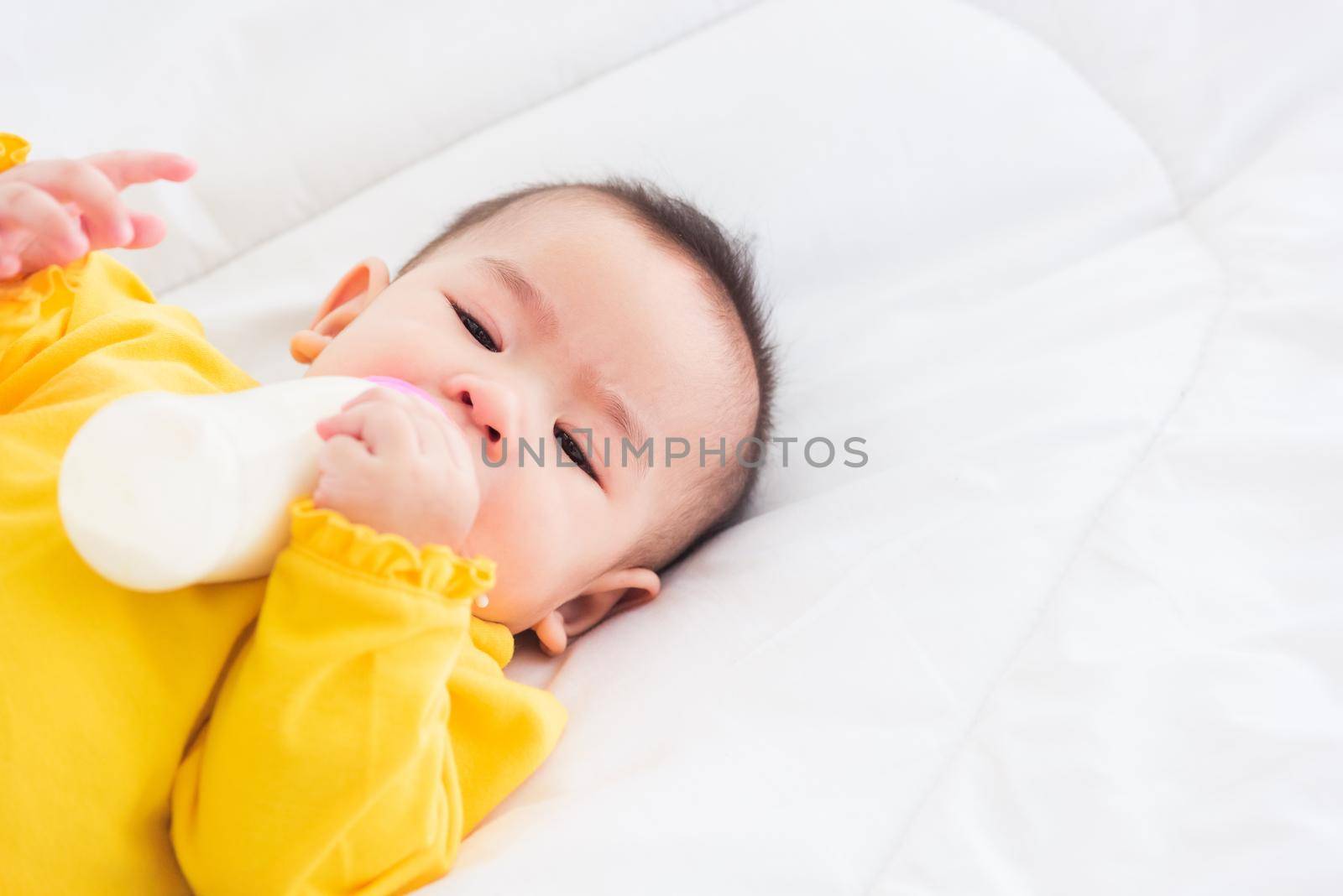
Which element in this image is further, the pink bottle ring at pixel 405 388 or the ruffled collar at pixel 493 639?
the ruffled collar at pixel 493 639

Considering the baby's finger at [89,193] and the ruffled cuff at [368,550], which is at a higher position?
the baby's finger at [89,193]

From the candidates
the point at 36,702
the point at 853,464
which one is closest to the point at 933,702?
the point at 853,464

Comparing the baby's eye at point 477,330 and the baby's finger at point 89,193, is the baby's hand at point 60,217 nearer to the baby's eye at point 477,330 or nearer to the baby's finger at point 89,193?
the baby's finger at point 89,193

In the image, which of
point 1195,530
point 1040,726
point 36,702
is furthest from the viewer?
point 1195,530

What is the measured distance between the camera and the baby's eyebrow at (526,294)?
1157 millimetres

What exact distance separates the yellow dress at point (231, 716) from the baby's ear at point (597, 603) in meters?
0.30

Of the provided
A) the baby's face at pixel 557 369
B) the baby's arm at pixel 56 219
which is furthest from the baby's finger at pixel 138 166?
the baby's face at pixel 557 369

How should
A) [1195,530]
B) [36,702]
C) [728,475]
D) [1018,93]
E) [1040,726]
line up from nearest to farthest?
[36,702], [1040,726], [1195,530], [728,475], [1018,93]

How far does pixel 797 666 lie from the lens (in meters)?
1.12

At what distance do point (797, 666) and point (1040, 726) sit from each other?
0.76ft

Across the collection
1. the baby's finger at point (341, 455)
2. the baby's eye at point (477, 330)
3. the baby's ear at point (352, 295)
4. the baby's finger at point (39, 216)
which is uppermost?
the baby's finger at point (39, 216)

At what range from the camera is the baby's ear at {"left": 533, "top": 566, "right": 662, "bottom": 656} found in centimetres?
124

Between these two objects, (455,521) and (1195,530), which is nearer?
(455,521)

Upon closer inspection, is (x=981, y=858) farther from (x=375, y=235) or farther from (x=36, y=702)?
(x=375, y=235)
